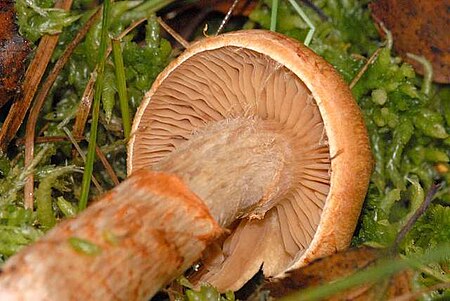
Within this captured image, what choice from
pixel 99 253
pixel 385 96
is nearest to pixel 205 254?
pixel 99 253

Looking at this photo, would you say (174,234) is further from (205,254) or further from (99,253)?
(205,254)

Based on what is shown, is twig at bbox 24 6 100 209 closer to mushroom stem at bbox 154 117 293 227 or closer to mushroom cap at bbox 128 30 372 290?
mushroom cap at bbox 128 30 372 290

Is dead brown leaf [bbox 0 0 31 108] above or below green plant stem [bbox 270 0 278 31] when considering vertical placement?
below

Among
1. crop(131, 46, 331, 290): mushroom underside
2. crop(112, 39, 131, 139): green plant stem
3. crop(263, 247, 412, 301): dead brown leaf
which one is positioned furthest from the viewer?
crop(112, 39, 131, 139): green plant stem

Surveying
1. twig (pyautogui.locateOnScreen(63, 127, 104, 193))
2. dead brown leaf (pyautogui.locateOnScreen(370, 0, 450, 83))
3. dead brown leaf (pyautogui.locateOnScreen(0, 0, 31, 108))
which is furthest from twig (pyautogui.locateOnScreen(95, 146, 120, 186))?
dead brown leaf (pyautogui.locateOnScreen(370, 0, 450, 83))

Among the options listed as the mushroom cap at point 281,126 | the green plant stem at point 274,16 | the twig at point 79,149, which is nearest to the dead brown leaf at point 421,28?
the green plant stem at point 274,16

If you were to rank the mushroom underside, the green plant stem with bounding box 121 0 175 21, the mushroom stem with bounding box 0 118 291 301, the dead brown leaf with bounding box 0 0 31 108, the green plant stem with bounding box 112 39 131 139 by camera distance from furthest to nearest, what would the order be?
the green plant stem with bounding box 121 0 175 21 < the green plant stem with bounding box 112 39 131 139 < the dead brown leaf with bounding box 0 0 31 108 < the mushroom underside < the mushroom stem with bounding box 0 118 291 301

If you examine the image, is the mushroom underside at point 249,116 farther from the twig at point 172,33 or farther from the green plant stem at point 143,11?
the green plant stem at point 143,11
